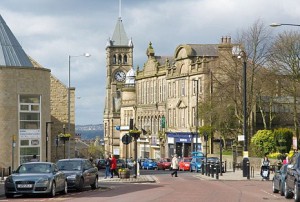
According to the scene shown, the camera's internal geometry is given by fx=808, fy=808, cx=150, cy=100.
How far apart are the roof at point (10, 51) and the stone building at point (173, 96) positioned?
20.0 m

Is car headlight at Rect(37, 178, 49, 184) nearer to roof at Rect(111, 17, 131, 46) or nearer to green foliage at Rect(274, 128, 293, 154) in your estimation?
green foliage at Rect(274, 128, 293, 154)

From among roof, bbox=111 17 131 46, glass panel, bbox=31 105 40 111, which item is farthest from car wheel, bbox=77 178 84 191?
roof, bbox=111 17 131 46

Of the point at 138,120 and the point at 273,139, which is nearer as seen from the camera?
the point at 273,139

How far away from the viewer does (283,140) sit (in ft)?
208

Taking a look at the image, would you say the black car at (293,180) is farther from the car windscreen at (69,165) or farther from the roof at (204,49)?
the roof at (204,49)

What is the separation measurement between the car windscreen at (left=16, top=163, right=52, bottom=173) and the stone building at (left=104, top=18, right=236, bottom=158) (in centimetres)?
4467

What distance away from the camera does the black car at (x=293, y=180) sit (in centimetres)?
2623

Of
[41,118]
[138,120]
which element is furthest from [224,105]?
[138,120]

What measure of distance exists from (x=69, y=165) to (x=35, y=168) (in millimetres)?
3994

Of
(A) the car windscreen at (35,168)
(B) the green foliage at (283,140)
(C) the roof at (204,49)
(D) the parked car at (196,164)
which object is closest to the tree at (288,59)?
(B) the green foliage at (283,140)

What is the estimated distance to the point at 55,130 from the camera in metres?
88.5

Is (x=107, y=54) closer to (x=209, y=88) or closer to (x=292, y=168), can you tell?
(x=209, y=88)

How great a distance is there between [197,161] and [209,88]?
14.9 meters

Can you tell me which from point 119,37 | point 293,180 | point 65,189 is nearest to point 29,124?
point 65,189
